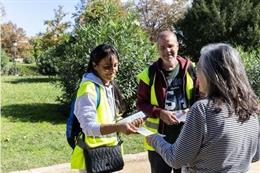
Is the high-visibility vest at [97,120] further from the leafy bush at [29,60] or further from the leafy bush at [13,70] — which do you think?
the leafy bush at [29,60]

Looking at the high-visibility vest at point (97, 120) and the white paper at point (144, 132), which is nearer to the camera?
the white paper at point (144, 132)

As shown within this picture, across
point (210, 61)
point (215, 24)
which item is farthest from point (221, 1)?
point (210, 61)

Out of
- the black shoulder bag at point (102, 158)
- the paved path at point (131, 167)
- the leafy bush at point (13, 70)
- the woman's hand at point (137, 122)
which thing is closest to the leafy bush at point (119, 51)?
the paved path at point (131, 167)

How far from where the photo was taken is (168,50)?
362 cm

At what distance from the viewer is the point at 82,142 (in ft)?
9.89

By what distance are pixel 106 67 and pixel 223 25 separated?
21.1 metres

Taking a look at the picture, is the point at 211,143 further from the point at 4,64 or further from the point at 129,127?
the point at 4,64

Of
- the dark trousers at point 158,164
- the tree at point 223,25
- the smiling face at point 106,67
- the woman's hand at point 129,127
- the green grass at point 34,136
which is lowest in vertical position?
the green grass at point 34,136

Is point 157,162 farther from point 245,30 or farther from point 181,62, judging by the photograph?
point 245,30

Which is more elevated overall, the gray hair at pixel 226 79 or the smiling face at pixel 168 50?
the smiling face at pixel 168 50

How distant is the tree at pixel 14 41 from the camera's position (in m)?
45.0

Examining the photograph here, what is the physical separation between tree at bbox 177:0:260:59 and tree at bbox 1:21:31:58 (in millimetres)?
24859

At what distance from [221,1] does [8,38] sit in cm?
2709

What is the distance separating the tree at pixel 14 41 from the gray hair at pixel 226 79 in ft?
143
